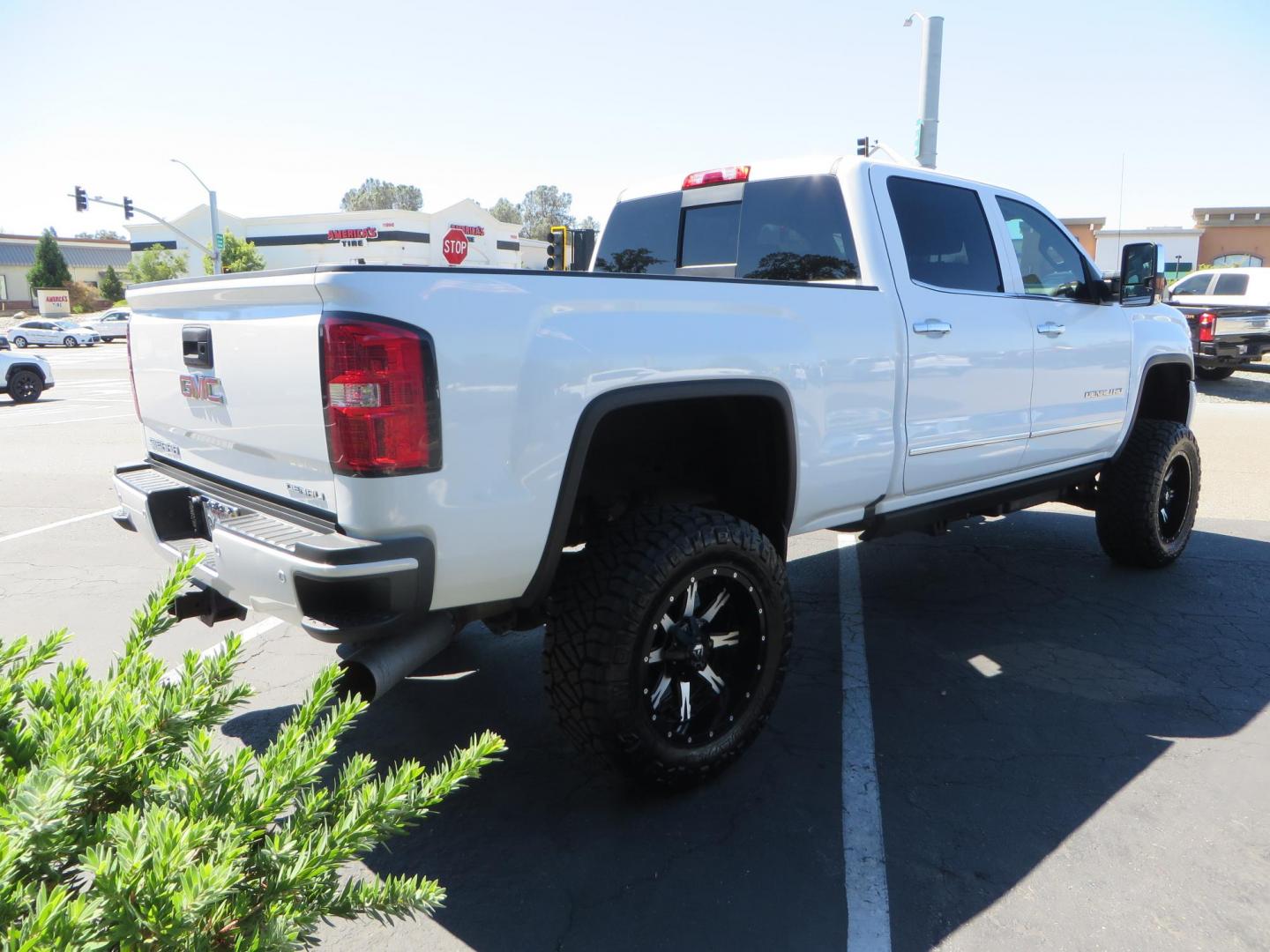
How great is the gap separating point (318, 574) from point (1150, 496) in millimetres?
4790

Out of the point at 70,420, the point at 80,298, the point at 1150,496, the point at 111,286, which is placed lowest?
the point at 80,298

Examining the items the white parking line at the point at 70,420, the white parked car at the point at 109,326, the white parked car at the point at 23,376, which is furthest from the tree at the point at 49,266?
the white parking line at the point at 70,420

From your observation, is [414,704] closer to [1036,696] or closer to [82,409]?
[1036,696]

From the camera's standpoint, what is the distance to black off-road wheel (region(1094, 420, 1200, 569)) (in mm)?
5387

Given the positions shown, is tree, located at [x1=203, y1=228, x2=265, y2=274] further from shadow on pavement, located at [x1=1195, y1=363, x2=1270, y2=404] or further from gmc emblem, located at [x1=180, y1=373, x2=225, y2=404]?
gmc emblem, located at [x1=180, y1=373, x2=225, y2=404]

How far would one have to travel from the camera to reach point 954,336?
13.2 feet

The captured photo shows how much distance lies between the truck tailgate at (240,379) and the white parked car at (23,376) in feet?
51.8

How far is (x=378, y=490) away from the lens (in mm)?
2422

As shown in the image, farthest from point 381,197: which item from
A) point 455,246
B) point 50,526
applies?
point 50,526

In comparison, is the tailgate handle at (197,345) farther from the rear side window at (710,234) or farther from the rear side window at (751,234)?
the rear side window at (710,234)

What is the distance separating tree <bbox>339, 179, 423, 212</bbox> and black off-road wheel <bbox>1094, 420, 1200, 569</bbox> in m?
117

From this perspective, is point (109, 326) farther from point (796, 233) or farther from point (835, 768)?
point (835, 768)

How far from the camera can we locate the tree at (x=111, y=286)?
72.9 meters

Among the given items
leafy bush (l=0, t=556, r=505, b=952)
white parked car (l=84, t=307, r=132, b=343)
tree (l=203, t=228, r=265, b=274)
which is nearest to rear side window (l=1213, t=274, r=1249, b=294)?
leafy bush (l=0, t=556, r=505, b=952)
